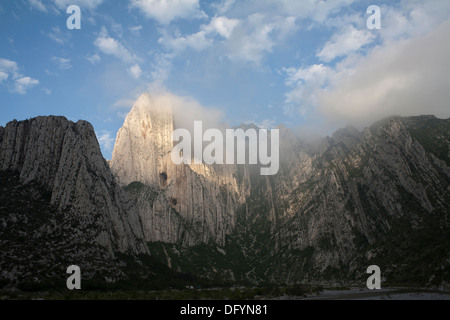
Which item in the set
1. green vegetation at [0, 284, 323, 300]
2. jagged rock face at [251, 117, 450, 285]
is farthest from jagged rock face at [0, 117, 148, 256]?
jagged rock face at [251, 117, 450, 285]

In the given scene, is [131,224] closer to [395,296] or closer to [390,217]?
[395,296]

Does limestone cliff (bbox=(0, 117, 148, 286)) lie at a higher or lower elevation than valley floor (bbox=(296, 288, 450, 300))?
higher

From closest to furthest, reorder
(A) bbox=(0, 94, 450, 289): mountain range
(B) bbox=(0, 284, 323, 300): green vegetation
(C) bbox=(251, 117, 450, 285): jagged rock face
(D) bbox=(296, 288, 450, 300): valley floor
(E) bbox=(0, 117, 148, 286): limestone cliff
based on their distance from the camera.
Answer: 1. (B) bbox=(0, 284, 323, 300): green vegetation
2. (D) bbox=(296, 288, 450, 300): valley floor
3. (E) bbox=(0, 117, 148, 286): limestone cliff
4. (A) bbox=(0, 94, 450, 289): mountain range
5. (C) bbox=(251, 117, 450, 285): jagged rock face

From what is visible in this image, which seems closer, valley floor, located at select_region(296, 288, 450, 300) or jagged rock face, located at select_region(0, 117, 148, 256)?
valley floor, located at select_region(296, 288, 450, 300)

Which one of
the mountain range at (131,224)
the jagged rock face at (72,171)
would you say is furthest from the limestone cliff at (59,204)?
the mountain range at (131,224)

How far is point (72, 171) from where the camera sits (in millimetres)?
119750

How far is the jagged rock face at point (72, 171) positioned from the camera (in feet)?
368

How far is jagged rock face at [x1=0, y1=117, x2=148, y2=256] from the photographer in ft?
368

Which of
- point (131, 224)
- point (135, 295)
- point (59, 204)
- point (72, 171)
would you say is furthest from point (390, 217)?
point (59, 204)

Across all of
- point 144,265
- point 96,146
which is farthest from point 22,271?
point 96,146

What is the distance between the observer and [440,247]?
114 metres

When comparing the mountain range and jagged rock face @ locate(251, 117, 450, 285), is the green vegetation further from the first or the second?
jagged rock face @ locate(251, 117, 450, 285)

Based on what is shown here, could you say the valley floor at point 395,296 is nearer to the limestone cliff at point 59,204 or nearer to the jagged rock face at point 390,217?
the jagged rock face at point 390,217
